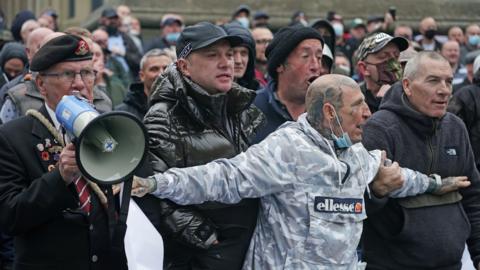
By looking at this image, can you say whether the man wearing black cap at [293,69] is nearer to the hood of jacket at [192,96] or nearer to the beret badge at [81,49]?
the hood of jacket at [192,96]

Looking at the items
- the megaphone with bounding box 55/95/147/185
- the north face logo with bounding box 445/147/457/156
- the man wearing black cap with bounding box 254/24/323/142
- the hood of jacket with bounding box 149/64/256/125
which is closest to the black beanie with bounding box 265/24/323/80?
the man wearing black cap with bounding box 254/24/323/142

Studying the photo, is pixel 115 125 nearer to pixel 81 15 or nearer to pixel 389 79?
pixel 389 79

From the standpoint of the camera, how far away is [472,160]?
7574mm

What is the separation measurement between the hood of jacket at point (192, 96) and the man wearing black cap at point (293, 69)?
3.72 ft

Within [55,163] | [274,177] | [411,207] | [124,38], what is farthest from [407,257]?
[124,38]

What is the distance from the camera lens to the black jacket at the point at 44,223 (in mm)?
6164

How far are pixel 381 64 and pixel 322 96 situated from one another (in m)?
2.39

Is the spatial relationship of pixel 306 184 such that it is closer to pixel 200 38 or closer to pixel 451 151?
pixel 200 38

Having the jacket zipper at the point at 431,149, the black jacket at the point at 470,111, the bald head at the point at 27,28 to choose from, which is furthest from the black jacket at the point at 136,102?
the bald head at the point at 27,28

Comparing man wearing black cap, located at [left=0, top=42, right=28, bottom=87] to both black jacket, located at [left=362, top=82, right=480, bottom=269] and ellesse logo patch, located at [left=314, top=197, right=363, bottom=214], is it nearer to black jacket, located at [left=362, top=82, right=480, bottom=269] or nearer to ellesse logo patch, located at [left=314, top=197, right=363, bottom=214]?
black jacket, located at [left=362, top=82, right=480, bottom=269]

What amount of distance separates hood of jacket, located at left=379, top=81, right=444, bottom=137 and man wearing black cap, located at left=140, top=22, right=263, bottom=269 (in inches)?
48.9

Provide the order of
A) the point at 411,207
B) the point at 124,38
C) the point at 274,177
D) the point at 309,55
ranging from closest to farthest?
the point at 274,177, the point at 411,207, the point at 309,55, the point at 124,38

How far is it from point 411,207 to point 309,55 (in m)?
1.32

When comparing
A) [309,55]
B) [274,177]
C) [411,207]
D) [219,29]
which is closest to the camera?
[274,177]
